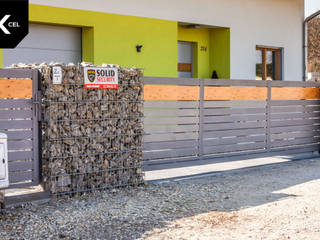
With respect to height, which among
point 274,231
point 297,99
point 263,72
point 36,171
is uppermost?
point 263,72

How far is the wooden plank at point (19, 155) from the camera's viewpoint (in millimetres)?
6086

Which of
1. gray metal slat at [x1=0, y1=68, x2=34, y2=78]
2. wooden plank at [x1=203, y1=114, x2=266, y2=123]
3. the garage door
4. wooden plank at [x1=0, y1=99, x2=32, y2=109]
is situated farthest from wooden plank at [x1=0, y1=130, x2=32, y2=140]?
the garage door

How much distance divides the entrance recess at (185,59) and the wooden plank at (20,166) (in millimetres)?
8572

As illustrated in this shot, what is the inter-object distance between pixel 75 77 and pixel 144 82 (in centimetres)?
135

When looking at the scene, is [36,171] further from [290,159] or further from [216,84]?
[290,159]

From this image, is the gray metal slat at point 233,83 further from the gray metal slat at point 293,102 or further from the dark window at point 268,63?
the dark window at point 268,63

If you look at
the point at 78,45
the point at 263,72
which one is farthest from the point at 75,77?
the point at 263,72

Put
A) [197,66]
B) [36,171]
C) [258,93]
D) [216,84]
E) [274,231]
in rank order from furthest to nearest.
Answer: [197,66] < [258,93] < [216,84] < [36,171] < [274,231]

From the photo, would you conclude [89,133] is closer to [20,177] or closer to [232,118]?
[20,177]

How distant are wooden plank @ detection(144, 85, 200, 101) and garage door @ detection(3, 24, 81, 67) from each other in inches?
169

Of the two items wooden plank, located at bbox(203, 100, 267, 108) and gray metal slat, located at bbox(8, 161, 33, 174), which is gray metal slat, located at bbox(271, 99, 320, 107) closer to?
wooden plank, located at bbox(203, 100, 267, 108)

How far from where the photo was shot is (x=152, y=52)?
12.1 meters

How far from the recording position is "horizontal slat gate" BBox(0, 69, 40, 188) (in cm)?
603

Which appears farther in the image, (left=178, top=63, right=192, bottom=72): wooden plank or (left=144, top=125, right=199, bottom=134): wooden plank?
(left=178, top=63, right=192, bottom=72): wooden plank
